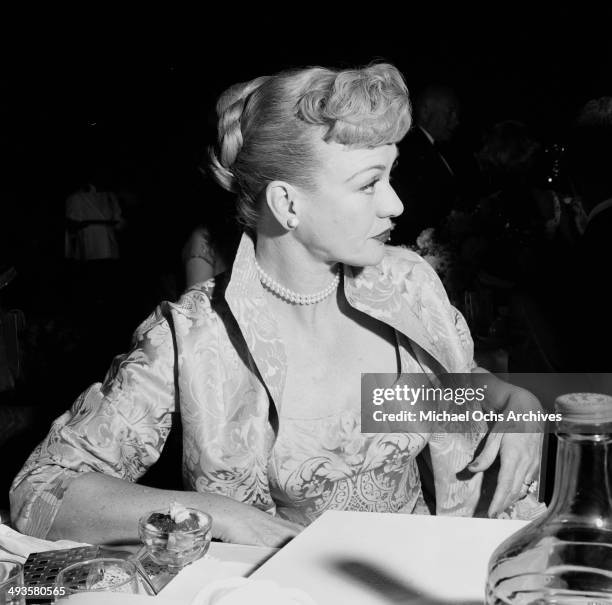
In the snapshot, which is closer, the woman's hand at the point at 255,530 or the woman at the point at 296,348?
the woman's hand at the point at 255,530

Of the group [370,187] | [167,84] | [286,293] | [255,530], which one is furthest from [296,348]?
[167,84]

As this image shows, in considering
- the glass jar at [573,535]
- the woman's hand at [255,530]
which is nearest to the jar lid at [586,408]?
the glass jar at [573,535]

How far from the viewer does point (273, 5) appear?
3.36 meters

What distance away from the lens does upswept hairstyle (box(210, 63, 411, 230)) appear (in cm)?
112

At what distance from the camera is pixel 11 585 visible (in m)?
0.57

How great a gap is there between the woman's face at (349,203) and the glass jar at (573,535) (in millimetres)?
763

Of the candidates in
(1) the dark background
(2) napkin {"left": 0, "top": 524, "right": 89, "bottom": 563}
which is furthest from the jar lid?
(1) the dark background

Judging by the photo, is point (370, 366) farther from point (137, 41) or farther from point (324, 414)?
point (137, 41)

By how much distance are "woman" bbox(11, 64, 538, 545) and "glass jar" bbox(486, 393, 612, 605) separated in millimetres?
672

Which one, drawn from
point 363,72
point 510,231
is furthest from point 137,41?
point 363,72

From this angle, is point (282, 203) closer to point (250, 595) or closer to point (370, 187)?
point (370, 187)

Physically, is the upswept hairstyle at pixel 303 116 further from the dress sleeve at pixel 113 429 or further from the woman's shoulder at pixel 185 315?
the dress sleeve at pixel 113 429

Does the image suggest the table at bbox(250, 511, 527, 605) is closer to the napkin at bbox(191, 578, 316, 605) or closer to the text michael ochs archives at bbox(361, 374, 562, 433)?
the napkin at bbox(191, 578, 316, 605)

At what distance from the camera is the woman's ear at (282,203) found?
118 centimetres
